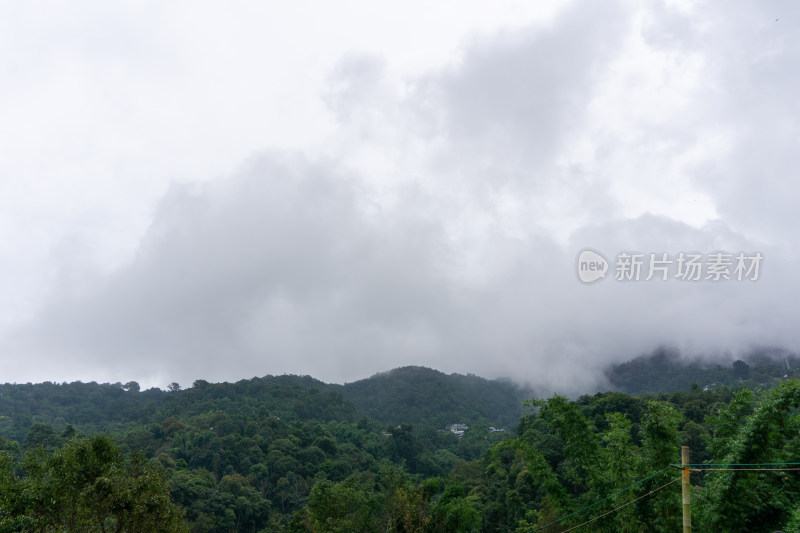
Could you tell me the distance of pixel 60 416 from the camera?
9512 cm

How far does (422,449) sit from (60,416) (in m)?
68.2

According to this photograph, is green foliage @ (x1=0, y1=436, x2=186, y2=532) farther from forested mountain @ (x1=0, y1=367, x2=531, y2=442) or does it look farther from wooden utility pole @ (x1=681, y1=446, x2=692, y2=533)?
forested mountain @ (x1=0, y1=367, x2=531, y2=442)

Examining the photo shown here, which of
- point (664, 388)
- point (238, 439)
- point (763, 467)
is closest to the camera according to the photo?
point (763, 467)

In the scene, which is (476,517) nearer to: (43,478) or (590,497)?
(590,497)

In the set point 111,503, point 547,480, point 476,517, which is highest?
point 547,480

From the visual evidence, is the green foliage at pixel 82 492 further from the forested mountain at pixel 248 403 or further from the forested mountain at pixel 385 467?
the forested mountain at pixel 248 403

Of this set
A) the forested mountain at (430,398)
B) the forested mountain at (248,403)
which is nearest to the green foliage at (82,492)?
the forested mountain at (248,403)

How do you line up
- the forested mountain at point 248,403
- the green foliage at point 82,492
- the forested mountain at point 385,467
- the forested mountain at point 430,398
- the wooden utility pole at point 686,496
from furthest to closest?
1. the forested mountain at point 430,398
2. the forested mountain at point 248,403
3. the green foliage at point 82,492
4. the forested mountain at point 385,467
5. the wooden utility pole at point 686,496

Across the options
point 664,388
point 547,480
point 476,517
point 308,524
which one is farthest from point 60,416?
point 664,388

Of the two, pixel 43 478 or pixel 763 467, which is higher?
pixel 763 467

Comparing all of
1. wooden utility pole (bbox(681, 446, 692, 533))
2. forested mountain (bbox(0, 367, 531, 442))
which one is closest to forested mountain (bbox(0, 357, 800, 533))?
wooden utility pole (bbox(681, 446, 692, 533))

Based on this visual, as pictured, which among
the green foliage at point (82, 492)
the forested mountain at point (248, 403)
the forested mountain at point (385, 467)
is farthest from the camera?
the forested mountain at point (248, 403)

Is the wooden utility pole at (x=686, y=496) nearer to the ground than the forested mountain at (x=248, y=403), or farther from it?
farther from it

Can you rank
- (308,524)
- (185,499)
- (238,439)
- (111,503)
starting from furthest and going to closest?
(238,439)
(185,499)
(308,524)
(111,503)
